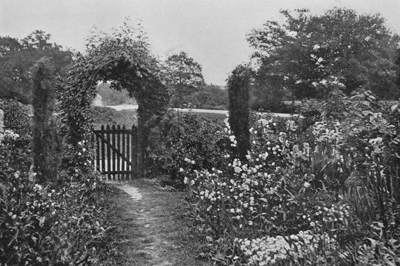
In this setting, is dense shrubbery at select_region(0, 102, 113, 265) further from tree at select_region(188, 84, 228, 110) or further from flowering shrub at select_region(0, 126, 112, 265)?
tree at select_region(188, 84, 228, 110)

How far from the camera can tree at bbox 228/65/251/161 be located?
1002cm

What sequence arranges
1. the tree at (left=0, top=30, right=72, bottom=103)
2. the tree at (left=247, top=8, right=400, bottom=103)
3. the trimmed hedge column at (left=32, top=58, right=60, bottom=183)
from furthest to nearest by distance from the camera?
the tree at (left=247, top=8, right=400, bottom=103)
the tree at (left=0, top=30, right=72, bottom=103)
the trimmed hedge column at (left=32, top=58, right=60, bottom=183)

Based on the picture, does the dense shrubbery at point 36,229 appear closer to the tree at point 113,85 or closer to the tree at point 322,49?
the tree at point 113,85

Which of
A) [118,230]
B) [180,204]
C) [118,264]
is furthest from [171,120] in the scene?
[118,264]

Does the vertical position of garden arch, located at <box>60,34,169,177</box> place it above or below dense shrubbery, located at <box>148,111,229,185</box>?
above

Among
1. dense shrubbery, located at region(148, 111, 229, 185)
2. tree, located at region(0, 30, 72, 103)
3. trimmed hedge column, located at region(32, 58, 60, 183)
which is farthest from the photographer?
tree, located at region(0, 30, 72, 103)

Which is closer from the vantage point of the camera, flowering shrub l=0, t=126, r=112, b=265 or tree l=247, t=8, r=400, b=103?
flowering shrub l=0, t=126, r=112, b=265

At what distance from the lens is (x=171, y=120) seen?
11641mm

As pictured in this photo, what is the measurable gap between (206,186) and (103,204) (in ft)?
5.82

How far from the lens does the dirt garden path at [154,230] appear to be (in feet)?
19.8

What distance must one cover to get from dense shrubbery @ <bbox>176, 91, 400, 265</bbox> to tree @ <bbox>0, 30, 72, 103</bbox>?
14.5 meters

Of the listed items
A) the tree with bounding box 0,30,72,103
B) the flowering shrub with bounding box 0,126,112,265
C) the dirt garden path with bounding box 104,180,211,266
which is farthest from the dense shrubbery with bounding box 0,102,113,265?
the tree with bounding box 0,30,72,103

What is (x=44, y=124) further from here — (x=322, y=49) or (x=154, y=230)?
(x=322, y=49)

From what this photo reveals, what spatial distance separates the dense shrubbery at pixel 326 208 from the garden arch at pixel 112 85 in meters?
3.03
